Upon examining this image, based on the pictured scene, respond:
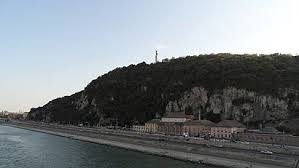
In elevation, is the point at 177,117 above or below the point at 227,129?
above

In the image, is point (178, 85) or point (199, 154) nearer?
point (199, 154)

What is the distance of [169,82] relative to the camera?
143 m

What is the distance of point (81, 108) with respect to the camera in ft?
572

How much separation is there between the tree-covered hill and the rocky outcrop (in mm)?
360

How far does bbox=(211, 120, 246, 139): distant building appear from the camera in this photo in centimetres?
8856

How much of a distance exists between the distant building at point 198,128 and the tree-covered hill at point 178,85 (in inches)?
424

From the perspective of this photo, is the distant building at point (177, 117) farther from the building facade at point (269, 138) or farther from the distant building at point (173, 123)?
the building facade at point (269, 138)

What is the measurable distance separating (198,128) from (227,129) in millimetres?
11189

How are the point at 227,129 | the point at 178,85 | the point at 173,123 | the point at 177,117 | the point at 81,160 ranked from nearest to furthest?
the point at 81,160, the point at 227,129, the point at 173,123, the point at 177,117, the point at 178,85

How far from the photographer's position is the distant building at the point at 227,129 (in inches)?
3487

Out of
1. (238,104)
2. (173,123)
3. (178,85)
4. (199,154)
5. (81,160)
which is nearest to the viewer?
(81,160)

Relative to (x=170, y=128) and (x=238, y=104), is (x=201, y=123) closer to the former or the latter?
(x=170, y=128)

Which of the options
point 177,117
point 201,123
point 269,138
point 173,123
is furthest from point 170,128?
point 269,138

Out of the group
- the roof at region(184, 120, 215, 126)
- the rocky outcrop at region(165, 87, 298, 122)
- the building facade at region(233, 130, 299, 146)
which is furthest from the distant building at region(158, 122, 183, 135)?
the building facade at region(233, 130, 299, 146)
